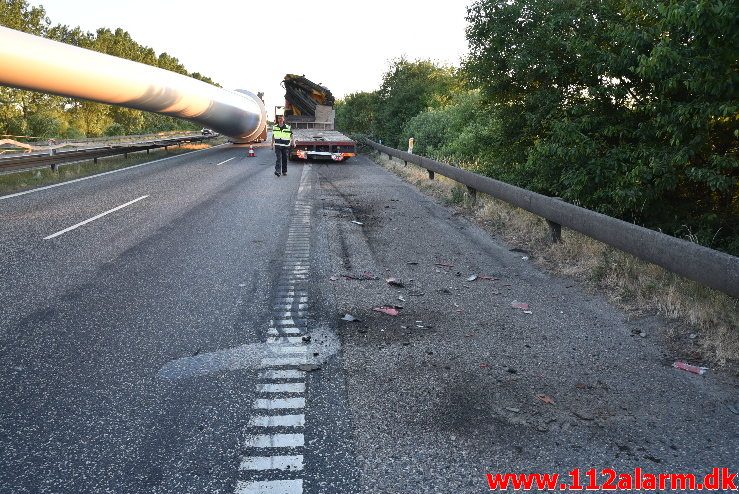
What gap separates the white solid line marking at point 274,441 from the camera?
110 inches

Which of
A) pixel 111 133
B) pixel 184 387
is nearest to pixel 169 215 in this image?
pixel 184 387

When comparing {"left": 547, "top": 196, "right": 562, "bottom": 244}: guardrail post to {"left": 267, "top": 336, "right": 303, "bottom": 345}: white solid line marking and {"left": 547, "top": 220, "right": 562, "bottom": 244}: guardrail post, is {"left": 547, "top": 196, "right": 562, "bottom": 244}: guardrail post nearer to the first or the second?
{"left": 547, "top": 220, "right": 562, "bottom": 244}: guardrail post

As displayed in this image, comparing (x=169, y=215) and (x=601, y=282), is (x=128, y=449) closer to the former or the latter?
(x=601, y=282)

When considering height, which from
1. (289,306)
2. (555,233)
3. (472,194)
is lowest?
Answer: (289,306)

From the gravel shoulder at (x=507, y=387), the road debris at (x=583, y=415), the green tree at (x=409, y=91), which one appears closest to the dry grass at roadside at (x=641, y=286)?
the gravel shoulder at (x=507, y=387)

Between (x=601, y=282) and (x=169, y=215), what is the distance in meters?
7.57

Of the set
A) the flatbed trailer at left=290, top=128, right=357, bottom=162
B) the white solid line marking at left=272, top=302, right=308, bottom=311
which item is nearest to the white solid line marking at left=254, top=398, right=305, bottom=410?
the white solid line marking at left=272, top=302, right=308, bottom=311

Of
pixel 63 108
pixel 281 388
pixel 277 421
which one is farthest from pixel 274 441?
pixel 63 108

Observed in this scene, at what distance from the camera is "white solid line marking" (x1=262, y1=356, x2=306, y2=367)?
12.2 feet

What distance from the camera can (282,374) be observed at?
11.8ft

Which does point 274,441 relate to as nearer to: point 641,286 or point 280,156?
point 641,286

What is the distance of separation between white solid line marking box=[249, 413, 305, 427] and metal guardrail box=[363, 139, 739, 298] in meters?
3.49

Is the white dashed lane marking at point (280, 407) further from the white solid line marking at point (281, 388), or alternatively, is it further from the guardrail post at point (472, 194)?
the guardrail post at point (472, 194)

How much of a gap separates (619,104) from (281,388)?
25.5 ft
